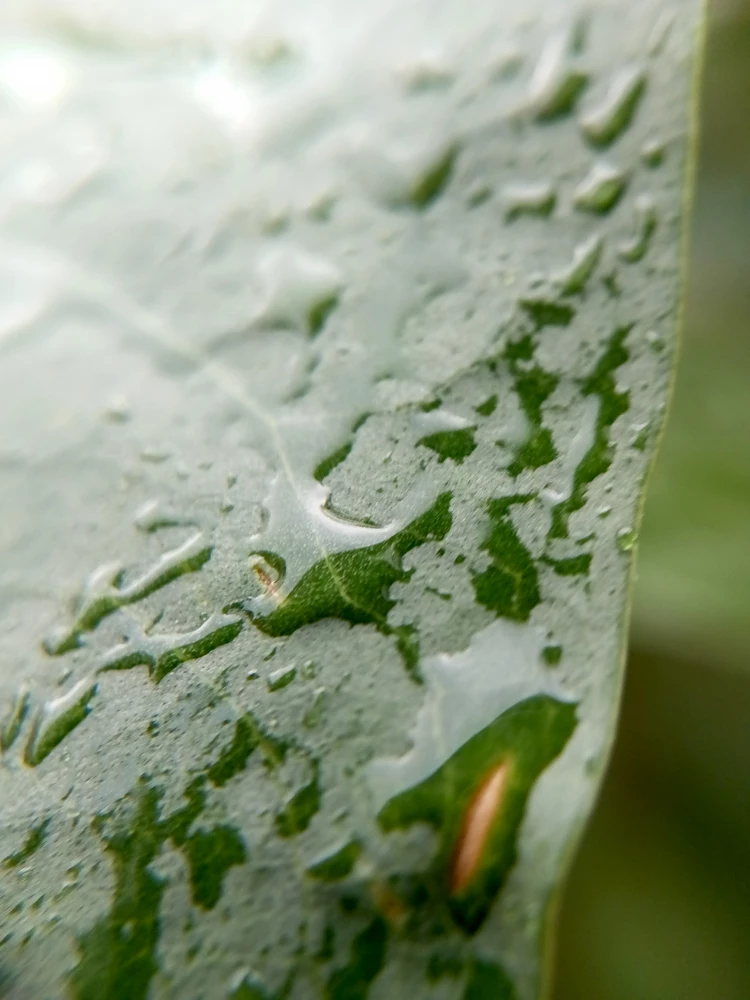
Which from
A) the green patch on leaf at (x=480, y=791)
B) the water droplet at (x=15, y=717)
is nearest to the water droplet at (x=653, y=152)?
the green patch on leaf at (x=480, y=791)

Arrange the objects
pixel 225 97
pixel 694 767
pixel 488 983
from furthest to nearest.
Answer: pixel 694 767 → pixel 225 97 → pixel 488 983

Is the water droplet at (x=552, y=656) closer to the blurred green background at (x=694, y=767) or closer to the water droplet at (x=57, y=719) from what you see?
the water droplet at (x=57, y=719)

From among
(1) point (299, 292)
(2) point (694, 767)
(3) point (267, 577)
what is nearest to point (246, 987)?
(3) point (267, 577)

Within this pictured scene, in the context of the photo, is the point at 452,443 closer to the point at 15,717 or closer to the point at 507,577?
the point at 507,577

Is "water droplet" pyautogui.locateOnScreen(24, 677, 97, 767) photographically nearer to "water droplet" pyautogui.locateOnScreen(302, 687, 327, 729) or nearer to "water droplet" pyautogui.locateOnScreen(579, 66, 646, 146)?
"water droplet" pyautogui.locateOnScreen(302, 687, 327, 729)

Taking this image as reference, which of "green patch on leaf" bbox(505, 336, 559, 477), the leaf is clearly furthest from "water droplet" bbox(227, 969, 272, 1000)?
"green patch on leaf" bbox(505, 336, 559, 477)

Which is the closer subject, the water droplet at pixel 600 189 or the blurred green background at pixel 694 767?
the water droplet at pixel 600 189
